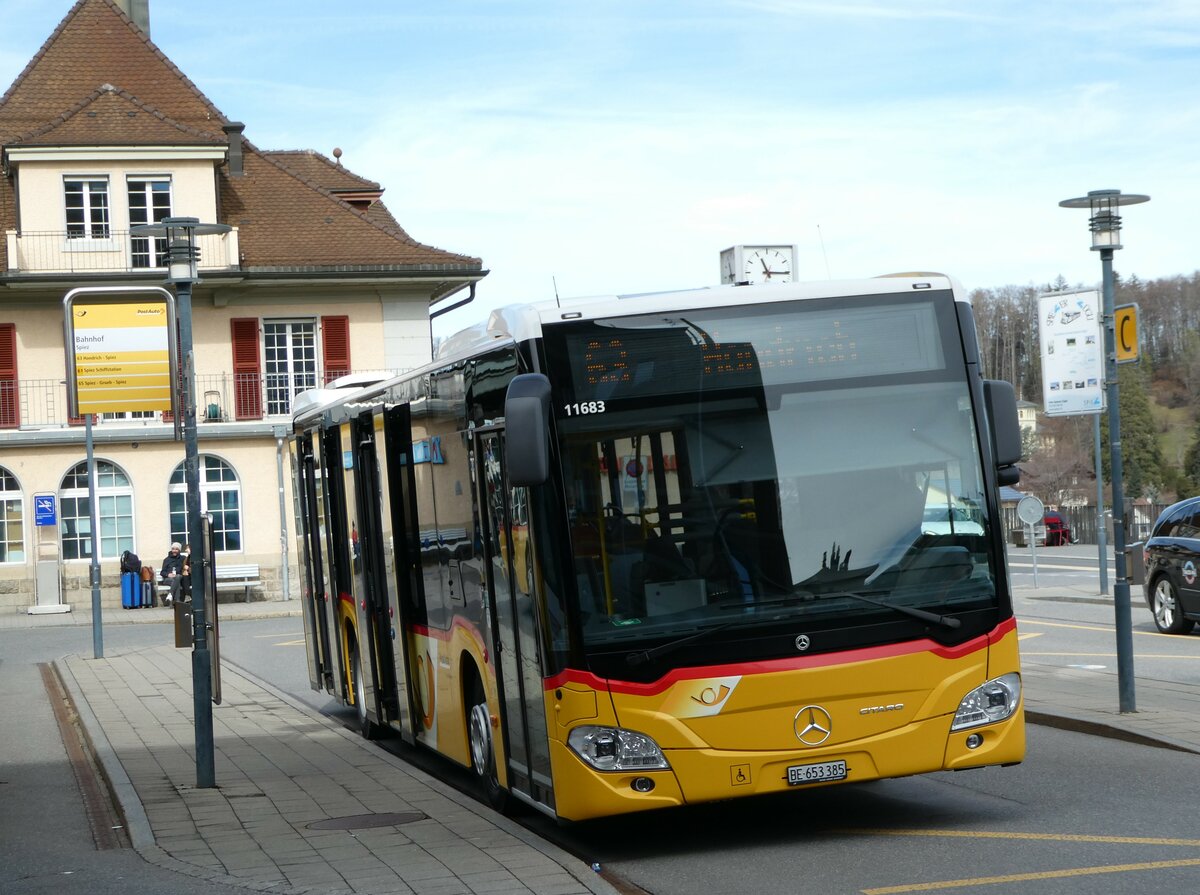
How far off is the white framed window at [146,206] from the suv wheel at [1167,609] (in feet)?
89.5

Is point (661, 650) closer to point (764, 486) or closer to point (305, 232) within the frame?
point (764, 486)

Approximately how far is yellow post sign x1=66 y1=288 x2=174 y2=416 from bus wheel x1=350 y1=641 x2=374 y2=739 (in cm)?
326

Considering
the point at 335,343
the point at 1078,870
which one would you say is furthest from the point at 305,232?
the point at 1078,870

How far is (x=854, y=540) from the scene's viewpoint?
8.44 m

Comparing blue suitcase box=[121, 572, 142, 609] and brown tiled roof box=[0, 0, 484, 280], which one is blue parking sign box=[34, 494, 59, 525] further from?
brown tiled roof box=[0, 0, 484, 280]

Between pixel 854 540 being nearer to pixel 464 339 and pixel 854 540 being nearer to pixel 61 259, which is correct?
pixel 464 339

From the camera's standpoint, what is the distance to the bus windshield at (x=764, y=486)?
326 inches

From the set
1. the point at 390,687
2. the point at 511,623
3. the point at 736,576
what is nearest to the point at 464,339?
the point at 511,623

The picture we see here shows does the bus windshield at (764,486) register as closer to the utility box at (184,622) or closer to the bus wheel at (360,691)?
the utility box at (184,622)

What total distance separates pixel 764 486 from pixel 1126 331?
591cm

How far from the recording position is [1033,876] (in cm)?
748

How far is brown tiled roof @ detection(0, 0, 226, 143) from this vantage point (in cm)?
4509

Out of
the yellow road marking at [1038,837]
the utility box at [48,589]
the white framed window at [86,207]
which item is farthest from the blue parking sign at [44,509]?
the yellow road marking at [1038,837]

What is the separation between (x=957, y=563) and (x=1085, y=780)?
2.44 metres
